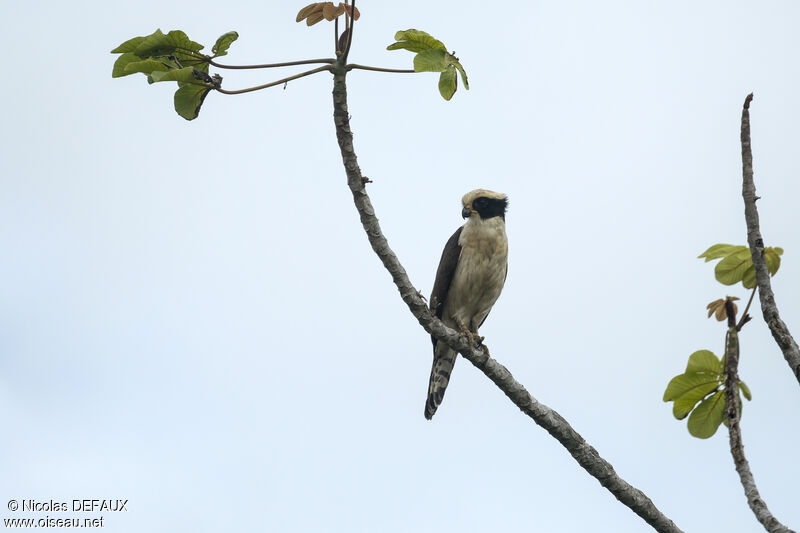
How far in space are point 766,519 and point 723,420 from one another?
480 millimetres

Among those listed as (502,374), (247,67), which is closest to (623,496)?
(502,374)

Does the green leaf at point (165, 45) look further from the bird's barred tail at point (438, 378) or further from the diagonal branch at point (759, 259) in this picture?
the bird's barred tail at point (438, 378)

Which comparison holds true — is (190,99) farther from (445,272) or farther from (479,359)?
(445,272)

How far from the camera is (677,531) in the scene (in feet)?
16.9

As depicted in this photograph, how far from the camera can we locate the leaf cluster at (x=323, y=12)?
4281 mm

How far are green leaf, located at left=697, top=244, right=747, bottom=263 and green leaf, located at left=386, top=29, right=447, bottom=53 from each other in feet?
5.32

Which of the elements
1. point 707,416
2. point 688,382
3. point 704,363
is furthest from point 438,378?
point 704,363

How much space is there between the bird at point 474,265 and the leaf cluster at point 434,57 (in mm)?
4167

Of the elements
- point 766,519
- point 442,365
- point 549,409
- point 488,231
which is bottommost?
point 766,519

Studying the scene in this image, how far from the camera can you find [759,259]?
12.8ft

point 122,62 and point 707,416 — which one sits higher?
point 122,62

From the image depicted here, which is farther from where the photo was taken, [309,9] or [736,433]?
[309,9]

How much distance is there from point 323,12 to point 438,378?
544 cm

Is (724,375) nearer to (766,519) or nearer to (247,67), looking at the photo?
(766,519)
